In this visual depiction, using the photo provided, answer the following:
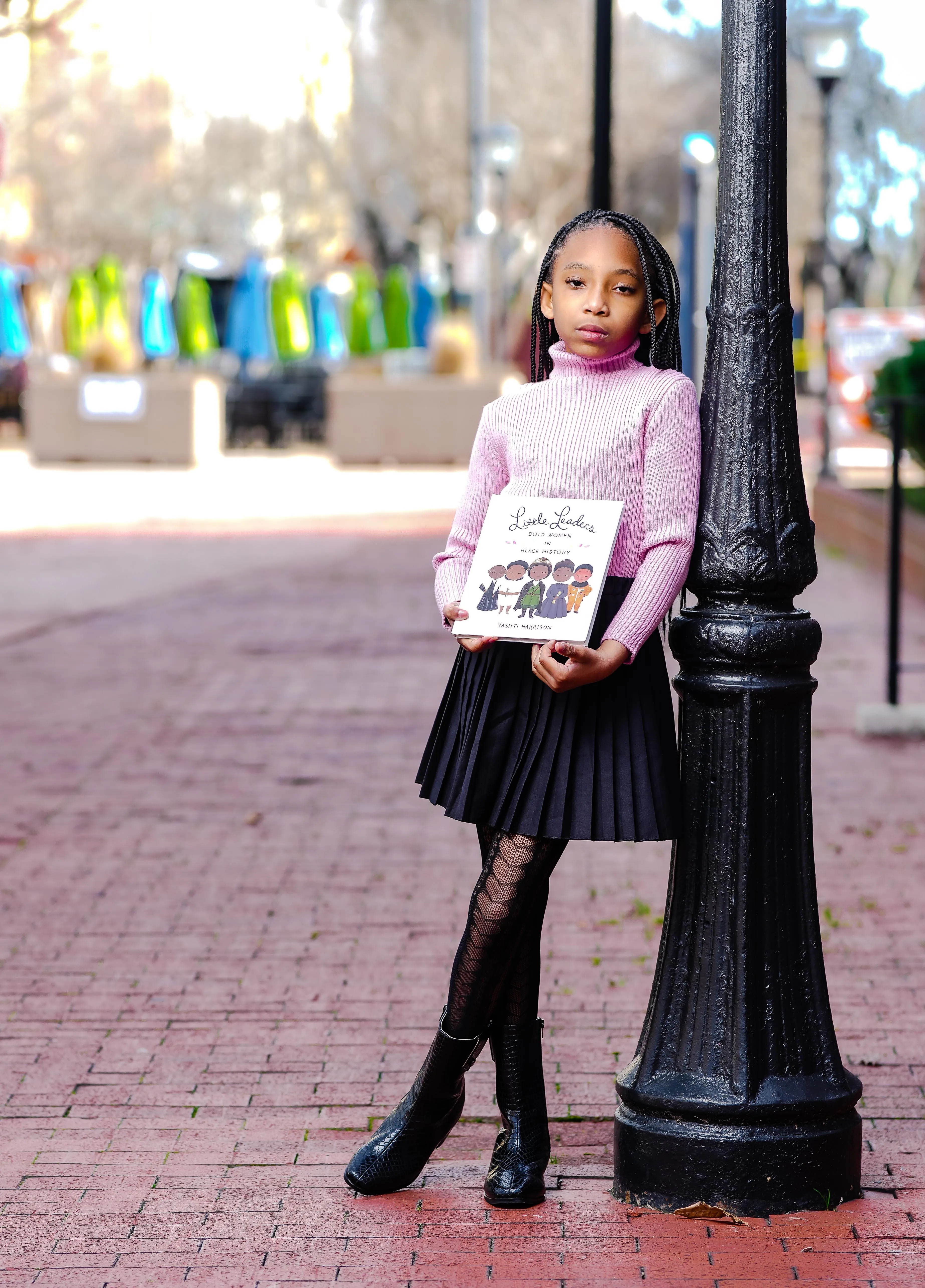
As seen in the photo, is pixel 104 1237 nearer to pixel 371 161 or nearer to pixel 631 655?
pixel 631 655

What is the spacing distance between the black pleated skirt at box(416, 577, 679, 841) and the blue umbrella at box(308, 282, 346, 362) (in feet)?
89.6

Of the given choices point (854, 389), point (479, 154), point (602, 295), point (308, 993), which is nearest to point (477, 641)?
point (602, 295)

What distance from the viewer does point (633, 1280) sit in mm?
3012

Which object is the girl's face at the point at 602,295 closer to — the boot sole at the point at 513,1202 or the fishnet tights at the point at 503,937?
the fishnet tights at the point at 503,937

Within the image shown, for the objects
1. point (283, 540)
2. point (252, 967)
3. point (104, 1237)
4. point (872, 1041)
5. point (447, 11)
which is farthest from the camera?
point (447, 11)

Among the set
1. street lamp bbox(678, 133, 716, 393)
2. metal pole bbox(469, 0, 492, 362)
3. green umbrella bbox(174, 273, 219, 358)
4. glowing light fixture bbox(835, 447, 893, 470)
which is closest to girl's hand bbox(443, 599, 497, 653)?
street lamp bbox(678, 133, 716, 393)

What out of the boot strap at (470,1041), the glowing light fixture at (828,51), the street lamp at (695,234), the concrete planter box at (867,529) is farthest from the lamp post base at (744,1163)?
the glowing light fixture at (828,51)

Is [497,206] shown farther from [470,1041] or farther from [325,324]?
[470,1041]

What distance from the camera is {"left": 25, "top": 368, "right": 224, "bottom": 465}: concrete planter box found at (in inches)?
974

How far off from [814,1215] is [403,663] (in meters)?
6.71

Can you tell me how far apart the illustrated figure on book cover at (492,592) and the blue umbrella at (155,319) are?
83.6 ft

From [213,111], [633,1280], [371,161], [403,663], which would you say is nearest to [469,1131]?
[633,1280]

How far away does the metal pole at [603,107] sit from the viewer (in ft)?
32.7

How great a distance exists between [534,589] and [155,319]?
2591 cm
